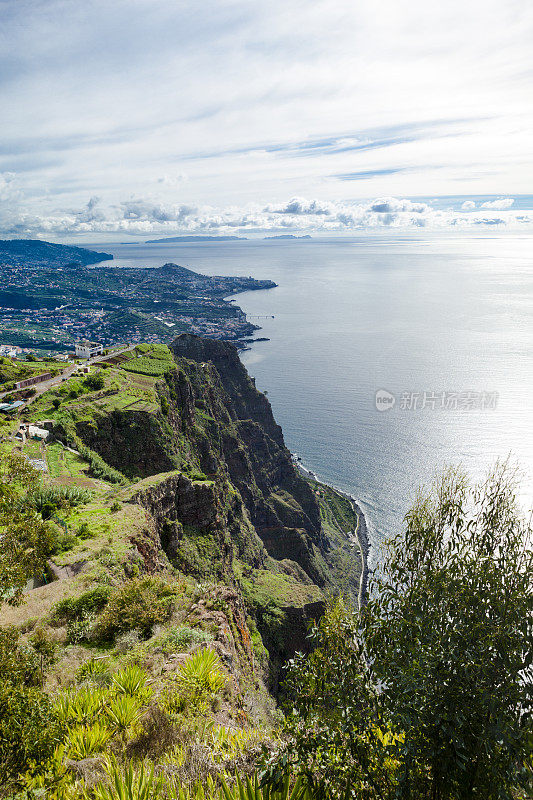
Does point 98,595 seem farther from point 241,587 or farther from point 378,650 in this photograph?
point 241,587

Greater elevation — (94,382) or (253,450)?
(94,382)

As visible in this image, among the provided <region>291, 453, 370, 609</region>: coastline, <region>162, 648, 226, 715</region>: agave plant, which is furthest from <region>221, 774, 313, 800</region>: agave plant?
<region>291, 453, 370, 609</region>: coastline

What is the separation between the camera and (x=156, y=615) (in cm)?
1593

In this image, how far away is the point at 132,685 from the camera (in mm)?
11062

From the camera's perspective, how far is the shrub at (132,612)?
51.0 feet

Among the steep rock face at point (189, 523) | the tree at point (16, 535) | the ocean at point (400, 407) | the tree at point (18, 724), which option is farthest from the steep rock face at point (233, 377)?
the tree at point (18, 724)

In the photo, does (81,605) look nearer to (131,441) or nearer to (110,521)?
(110,521)

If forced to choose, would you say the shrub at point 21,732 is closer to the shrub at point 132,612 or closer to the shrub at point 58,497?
the shrub at point 132,612

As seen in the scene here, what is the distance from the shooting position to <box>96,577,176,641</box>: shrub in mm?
15539

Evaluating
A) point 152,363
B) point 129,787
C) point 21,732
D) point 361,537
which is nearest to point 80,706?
point 21,732

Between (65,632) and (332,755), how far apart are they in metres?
11.9

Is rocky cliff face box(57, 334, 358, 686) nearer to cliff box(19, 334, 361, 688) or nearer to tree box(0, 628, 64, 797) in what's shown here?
cliff box(19, 334, 361, 688)

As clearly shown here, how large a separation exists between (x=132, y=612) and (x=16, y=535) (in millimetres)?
8087

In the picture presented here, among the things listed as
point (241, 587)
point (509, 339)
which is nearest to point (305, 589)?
point (241, 587)
